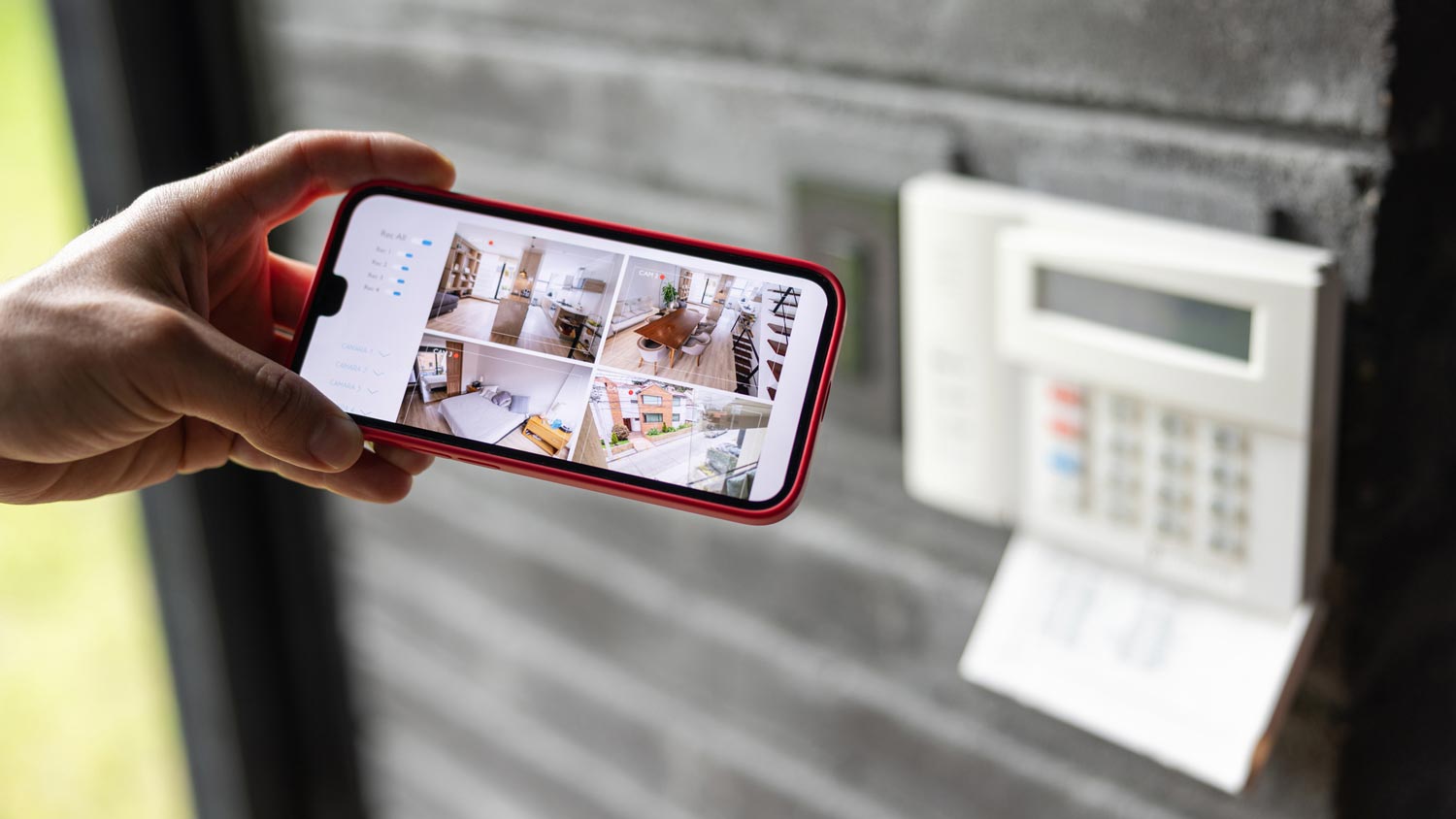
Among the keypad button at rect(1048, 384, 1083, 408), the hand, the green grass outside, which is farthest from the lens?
the green grass outside

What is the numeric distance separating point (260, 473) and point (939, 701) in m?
0.93

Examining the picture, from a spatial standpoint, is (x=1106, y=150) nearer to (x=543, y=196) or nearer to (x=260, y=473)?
(x=543, y=196)

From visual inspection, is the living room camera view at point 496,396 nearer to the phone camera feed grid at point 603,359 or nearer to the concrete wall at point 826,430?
the phone camera feed grid at point 603,359

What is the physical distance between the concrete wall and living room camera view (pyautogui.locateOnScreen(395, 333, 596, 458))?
256 millimetres

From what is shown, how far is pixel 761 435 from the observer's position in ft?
1.74

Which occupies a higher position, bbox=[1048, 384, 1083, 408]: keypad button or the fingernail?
the fingernail

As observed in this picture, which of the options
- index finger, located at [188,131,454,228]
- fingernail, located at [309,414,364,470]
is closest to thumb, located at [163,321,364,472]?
fingernail, located at [309,414,364,470]

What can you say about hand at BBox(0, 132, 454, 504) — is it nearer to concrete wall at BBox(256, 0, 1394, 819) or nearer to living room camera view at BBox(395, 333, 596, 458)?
A: living room camera view at BBox(395, 333, 596, 458)

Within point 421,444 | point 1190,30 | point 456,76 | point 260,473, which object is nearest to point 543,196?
point 456,76

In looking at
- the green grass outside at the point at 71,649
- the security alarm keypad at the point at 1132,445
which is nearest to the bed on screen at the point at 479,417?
the security alarm keypad at the point at 1132,445

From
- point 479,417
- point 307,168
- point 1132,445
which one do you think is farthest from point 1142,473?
point 307,168

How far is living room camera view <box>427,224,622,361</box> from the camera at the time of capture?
56 cm

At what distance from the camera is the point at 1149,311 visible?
1.92 ft

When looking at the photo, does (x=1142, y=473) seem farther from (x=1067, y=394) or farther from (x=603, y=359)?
(x=603, y=359)
